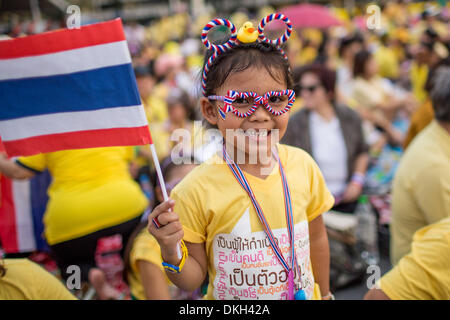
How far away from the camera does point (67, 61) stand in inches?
53.2

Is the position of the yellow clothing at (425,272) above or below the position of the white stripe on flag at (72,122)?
below

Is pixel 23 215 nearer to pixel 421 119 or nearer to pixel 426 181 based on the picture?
pixel 426 181

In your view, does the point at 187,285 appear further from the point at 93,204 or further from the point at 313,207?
the point at 93,204

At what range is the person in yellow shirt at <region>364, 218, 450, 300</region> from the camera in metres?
1.46

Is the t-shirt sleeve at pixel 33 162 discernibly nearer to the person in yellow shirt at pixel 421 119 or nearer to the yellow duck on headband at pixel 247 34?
the yellow duck on headband at pixel 247 34

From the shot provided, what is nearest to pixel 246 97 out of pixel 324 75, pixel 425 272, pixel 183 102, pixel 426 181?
pixel 425 272

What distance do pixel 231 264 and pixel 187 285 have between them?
0.53 ft

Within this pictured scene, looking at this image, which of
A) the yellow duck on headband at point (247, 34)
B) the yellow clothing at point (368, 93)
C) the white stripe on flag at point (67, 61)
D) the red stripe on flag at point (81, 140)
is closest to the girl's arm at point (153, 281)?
the red stripe on flag at point (81, 140)

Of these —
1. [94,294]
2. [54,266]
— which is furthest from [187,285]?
[54,266]

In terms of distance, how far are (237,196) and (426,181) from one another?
4.26 ft

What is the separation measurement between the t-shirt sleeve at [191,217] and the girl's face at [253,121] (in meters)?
0.24

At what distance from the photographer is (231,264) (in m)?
1.37

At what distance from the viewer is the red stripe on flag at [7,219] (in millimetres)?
2873
